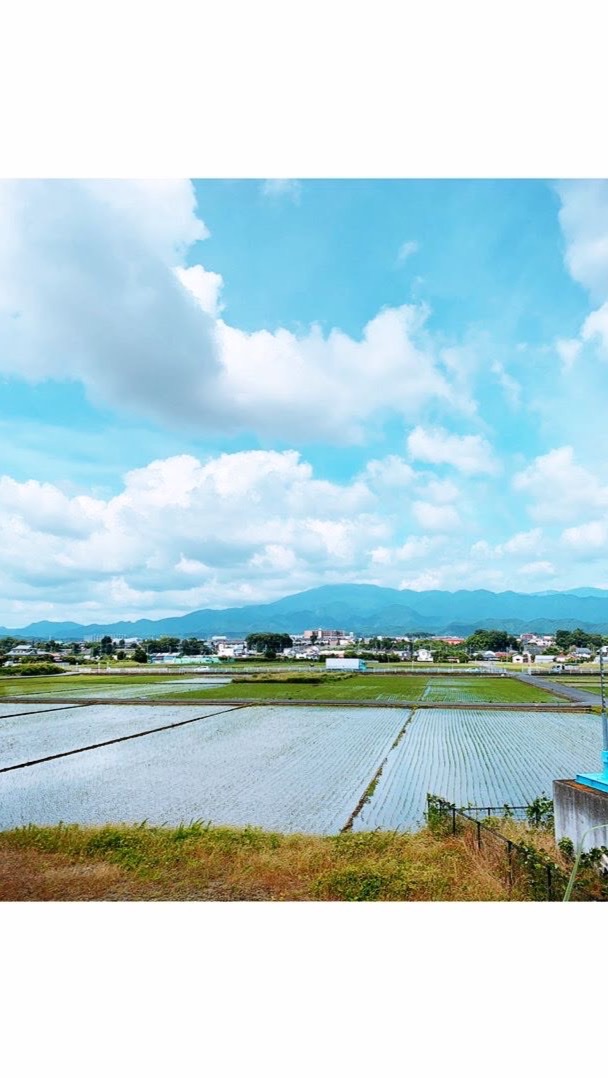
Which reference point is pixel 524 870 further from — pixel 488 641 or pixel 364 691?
pixel 488 641

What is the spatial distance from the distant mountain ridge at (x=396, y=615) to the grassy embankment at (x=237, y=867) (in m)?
2.24

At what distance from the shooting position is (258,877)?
4.02m

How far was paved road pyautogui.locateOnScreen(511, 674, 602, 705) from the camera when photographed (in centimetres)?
1844

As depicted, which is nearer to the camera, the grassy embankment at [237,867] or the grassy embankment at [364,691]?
the grassy embankment at [237,867]

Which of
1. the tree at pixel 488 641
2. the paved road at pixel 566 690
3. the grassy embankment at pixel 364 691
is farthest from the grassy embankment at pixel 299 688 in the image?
the tree at pixel 488 641

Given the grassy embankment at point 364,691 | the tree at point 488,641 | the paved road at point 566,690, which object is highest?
the tree at point 488,641

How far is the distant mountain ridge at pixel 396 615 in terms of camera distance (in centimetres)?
1034

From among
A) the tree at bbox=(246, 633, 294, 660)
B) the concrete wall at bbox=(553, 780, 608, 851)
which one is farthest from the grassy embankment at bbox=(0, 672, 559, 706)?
the concrete wall at bbox=(553, 780, 608, 851)

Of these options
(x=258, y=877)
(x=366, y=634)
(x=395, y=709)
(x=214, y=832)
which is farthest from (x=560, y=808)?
(x=366, y=634)

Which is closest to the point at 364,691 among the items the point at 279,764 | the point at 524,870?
the point at 279,764

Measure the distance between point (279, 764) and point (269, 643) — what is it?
2805 cm

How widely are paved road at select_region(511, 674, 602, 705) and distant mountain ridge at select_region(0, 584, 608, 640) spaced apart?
2991mm

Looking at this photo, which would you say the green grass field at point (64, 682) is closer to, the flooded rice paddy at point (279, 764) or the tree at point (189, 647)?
the flooded rice paddy at point (279, 764)
